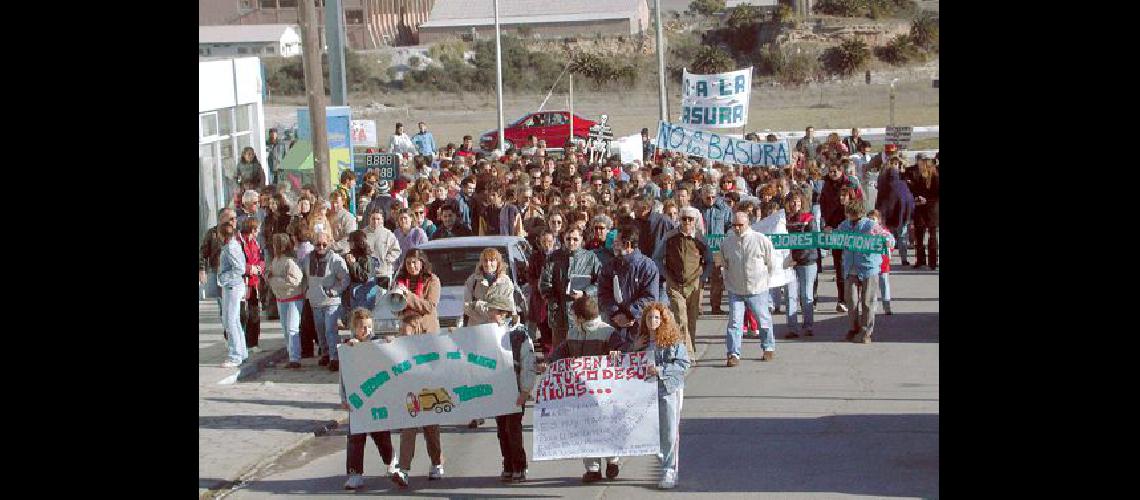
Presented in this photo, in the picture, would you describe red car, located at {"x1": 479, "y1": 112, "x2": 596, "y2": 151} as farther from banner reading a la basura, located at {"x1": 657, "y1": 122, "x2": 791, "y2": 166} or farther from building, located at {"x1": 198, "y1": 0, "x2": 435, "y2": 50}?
building, located at {"x1": 198, "y1": 0, "x2": 435, "y2": 50}

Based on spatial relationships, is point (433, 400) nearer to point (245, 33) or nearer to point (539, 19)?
point (245, 33)

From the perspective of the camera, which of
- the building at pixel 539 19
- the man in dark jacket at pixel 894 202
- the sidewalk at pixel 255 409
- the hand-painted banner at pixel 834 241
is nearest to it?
the sidewalk at pixel 255 409

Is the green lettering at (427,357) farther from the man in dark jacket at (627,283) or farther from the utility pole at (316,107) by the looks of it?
the utility pole at (316,107)

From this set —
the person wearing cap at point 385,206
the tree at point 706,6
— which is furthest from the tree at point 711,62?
the person wearing cap at point 385,206

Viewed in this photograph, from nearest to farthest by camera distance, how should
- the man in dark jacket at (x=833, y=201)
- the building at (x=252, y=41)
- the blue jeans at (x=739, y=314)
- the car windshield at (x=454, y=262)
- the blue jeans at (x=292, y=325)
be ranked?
the blue jeans at (x=739, y=314) → the car windshield at (x=454, y=262) → the blue jeans at (x=292, y=325) → the man in dark jacket at (x=833, y=201) → the building at (x=252, y=41)

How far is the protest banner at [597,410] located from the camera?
12.5m

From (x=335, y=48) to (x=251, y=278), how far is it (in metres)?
7.66

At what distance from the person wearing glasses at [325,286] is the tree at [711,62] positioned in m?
75.9

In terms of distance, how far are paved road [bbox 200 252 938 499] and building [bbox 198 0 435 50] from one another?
9341 cm

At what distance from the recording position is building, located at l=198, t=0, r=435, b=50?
110 metres

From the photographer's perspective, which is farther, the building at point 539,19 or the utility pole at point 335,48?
the building at point 539,19

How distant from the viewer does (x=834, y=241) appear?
19453 millimetres
